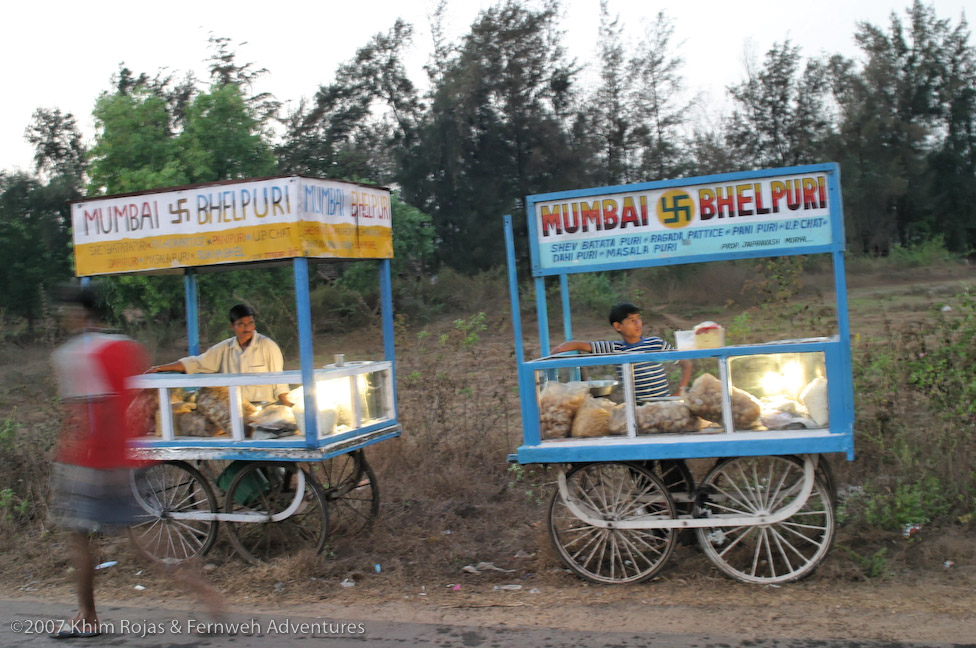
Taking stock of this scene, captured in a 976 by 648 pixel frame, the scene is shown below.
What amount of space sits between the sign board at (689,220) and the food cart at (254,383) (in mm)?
1540

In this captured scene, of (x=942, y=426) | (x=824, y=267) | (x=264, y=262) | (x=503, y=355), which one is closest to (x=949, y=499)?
(x=942, y=426)

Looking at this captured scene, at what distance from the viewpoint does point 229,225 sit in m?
5.55

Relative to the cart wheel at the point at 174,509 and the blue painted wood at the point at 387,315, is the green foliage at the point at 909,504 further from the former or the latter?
the cart wheel at the point at 174,509

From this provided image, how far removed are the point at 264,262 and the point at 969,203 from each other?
28705 millimetres

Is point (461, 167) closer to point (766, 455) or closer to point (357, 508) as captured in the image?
point (357, 508)

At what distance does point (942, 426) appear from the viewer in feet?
20.6

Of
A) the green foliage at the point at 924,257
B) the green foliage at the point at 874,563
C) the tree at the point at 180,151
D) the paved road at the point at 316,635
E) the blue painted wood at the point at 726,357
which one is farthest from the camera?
the green foliage at the point at 924,257

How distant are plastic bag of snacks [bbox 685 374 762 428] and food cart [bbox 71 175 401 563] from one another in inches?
91.2

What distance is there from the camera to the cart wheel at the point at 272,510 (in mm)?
5707

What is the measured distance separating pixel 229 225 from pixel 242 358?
106 cm

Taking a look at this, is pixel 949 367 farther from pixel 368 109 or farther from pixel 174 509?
pixel 368 109

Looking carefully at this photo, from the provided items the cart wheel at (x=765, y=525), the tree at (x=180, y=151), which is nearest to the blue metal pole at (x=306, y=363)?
the cart wheel at (x=765, y=525)

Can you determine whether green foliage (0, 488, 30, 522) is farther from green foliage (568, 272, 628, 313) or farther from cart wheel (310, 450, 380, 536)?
green foliage (568, 272, 628, 313)

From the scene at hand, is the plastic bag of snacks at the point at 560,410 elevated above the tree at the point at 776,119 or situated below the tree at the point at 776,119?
below
